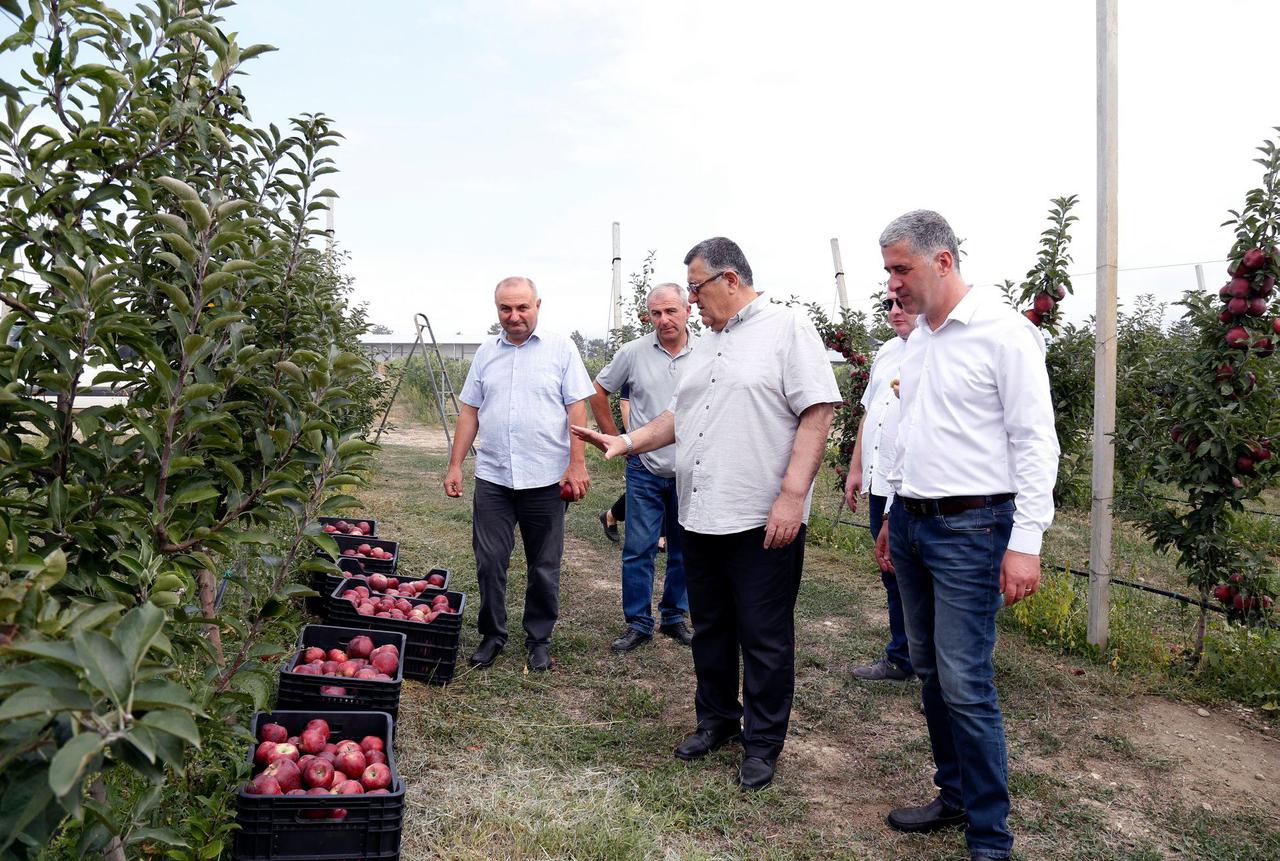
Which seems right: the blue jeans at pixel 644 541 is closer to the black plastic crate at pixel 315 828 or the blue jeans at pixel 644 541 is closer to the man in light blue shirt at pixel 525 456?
the man in light blue shirt at pixel 525 456

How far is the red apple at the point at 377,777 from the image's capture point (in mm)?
2584

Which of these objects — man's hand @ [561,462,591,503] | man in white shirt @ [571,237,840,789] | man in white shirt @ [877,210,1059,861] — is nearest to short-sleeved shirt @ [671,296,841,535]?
man in white shirt @ [571,237,840,789]

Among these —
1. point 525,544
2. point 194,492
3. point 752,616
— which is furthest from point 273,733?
point 525,544

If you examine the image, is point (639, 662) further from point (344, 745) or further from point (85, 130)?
point (85, 130)

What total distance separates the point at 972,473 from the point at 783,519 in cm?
75

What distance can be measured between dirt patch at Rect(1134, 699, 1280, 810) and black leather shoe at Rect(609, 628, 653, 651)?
247 centimetres

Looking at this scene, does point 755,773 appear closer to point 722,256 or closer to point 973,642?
point 973,642

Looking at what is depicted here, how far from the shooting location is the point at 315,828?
241 cm

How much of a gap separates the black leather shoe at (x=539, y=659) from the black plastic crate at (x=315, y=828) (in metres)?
2.04

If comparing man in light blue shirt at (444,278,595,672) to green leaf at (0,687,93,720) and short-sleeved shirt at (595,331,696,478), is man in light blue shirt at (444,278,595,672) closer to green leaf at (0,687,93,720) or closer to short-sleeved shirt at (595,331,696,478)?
short-sleeved shirt at (595,331,696,478)

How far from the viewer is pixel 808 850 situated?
2.91 m

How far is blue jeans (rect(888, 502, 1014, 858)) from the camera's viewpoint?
2.56 metres

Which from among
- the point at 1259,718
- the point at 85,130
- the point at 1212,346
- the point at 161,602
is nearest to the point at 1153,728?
the point at 1259,718

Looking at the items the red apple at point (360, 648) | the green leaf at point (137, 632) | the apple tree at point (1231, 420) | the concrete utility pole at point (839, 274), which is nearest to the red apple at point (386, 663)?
the red apple at point (360, 648)
